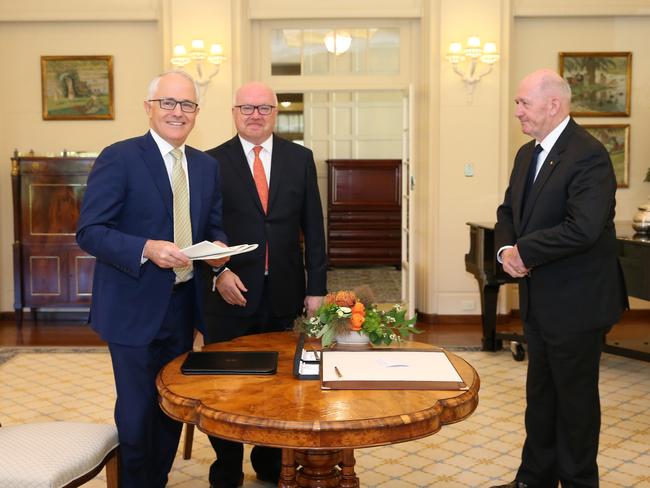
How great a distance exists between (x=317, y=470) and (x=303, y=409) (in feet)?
1.99

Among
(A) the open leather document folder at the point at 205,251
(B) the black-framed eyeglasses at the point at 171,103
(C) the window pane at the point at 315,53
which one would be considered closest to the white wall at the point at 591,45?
(C) the window pane at the point at 315,53

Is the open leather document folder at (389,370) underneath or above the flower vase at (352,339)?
underneath

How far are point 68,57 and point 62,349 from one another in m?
3.30

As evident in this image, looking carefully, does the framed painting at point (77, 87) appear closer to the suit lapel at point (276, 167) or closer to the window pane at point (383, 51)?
the window pane at point (383, 51)

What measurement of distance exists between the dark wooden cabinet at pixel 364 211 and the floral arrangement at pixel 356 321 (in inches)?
362

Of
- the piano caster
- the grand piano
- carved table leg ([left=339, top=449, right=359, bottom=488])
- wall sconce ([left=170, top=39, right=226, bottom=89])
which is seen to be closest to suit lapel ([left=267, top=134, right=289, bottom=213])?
carved table leg ([left=339, top=449, right=359, bottom=488])

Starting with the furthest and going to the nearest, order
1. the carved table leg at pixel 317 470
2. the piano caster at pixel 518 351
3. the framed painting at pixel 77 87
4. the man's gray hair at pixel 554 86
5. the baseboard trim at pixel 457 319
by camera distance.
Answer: the framed painting at pixel 77 87, the baseboard trim at pixel 457 319, the piano caster at pixel 518 351, the man's gray hair at pixel 554 86, the carved table leg at pixel 317 470

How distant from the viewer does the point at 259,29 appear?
335 inches

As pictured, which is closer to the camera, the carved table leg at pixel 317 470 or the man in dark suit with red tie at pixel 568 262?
the carved table leg at pixel 317 470

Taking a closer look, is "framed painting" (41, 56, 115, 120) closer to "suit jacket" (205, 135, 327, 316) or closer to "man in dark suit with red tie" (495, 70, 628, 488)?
"suit jacket" (205, 135, 327, 316)

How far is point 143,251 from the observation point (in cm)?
275

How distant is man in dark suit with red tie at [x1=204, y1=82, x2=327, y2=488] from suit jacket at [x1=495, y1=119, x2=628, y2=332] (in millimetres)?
1025

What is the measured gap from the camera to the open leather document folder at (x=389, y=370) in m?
2.49

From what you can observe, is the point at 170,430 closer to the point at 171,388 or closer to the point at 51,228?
the point at 171,388
